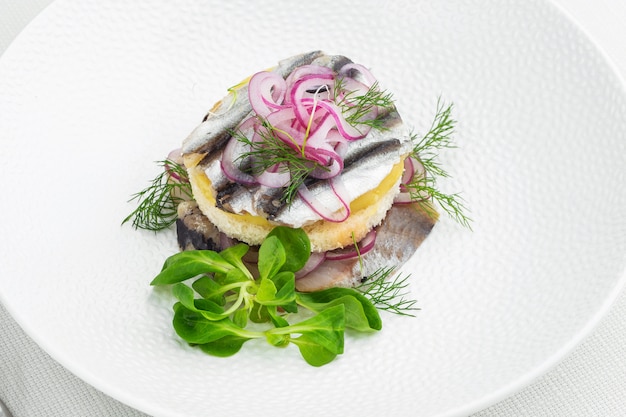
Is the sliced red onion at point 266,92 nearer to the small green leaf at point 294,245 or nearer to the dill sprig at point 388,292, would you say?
the small green leaf at point 294,245

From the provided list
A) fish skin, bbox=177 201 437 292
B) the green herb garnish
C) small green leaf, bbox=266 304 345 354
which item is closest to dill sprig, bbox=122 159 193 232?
fish skin, bbox=177 201 437 292

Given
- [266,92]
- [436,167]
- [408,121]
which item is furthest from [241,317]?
[408,121]

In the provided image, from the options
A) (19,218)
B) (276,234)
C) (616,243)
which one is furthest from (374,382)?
(19,218)

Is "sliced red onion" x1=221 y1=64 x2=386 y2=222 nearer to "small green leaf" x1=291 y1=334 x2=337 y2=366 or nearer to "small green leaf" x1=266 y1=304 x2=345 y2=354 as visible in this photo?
"small green leaf" x1=266 y1=304 x2=345 y2=354

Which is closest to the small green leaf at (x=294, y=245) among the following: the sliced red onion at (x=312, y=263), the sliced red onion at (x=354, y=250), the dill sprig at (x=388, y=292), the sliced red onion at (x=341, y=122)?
the sliced red onion at (x=312, y=263)

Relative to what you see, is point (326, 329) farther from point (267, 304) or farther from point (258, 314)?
point (258, 314)

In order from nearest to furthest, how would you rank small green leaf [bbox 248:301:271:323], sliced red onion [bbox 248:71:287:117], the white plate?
1. the white plate
2. small green leaf [bbox 248:301:271:323]
3. sliced red onion [bbox 248:71:287:117]
